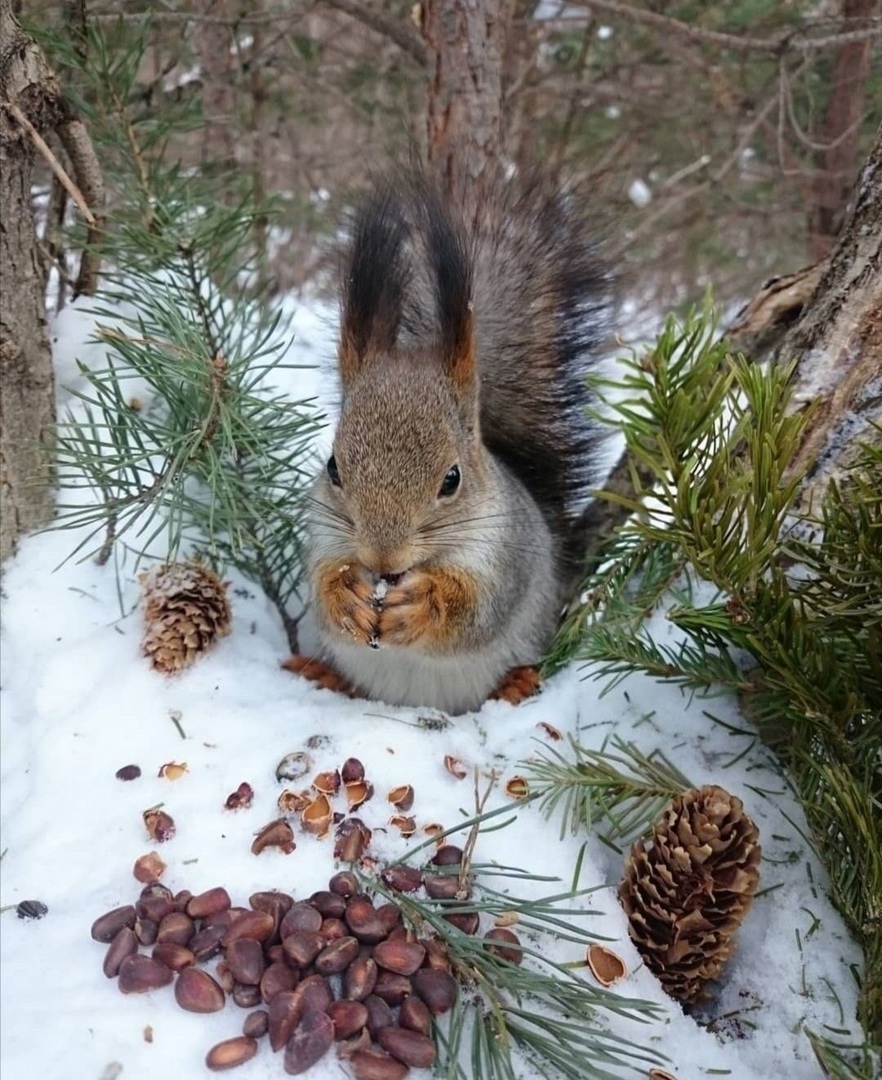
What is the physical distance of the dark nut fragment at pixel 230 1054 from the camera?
25.0 inches

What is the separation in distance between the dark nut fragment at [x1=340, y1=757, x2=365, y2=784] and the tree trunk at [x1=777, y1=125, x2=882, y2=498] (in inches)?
21.0

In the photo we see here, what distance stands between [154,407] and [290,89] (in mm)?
1357

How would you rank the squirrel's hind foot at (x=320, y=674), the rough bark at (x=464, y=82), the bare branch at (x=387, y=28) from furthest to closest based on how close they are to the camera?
1. the bare branch at (x=387, y=28)
2. the rough bark at (x=464, y=82)
3. the squirrel's hind foot at (x=320, y=674)

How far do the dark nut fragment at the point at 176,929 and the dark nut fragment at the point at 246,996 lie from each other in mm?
65

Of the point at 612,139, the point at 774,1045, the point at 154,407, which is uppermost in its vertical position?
the point at 612,139

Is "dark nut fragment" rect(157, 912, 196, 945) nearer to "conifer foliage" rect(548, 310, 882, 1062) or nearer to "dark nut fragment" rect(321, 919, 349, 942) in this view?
"dark nut fragment" rect(321, 919, 349, 942)

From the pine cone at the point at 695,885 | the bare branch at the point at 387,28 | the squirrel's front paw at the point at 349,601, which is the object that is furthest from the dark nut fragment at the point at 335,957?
the bare branch at the point at 387,28

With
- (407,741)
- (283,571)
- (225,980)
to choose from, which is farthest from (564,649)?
(225,980)

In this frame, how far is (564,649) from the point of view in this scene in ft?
3.46

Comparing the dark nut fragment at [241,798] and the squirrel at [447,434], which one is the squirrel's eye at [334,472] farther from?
the dark nut fragment at [241,798]

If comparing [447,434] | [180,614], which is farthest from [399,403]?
[180,614]

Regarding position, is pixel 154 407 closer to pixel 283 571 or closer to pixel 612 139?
pixel 283 571

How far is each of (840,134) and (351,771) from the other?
5.87ft

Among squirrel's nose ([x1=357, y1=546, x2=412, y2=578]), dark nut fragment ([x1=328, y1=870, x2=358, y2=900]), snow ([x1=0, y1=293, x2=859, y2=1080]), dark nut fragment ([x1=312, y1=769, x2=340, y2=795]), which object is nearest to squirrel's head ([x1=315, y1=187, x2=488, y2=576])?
squirrel's nose ([x1=357, y1=546, x2=412, y2=578])
